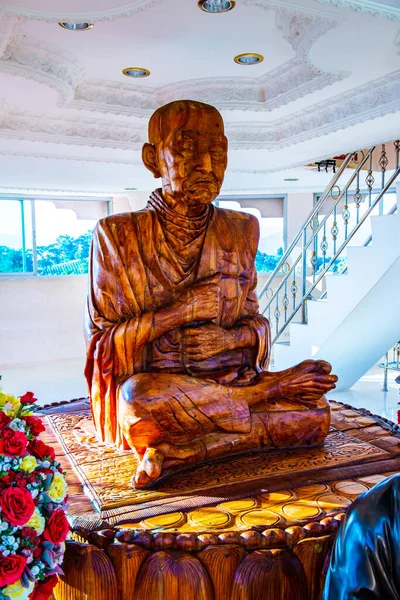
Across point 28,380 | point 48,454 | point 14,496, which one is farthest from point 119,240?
point 28,380

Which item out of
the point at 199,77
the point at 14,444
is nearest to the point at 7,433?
the point at 14,444

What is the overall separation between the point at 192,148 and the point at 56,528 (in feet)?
4.75

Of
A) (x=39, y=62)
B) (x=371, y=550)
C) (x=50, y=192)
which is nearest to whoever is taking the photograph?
(x=371, y=550)

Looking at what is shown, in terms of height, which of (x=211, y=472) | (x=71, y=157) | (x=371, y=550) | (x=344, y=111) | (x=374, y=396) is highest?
(x=344, y=111)

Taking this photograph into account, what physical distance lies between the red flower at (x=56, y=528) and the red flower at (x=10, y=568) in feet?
0.31

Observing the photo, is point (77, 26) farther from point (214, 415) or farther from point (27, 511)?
point (27, 511)

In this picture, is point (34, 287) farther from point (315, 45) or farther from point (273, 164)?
point (315, 45)

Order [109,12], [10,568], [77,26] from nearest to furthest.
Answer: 1. [10,568]
2. [109,12]
3. [77,26]

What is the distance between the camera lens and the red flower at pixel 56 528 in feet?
4.88

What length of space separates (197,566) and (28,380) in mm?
5152

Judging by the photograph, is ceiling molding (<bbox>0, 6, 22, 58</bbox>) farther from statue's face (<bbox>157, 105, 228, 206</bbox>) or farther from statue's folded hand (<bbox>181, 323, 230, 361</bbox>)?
statue's folded hand (<bbox>181, 323, 230, 361</bbox>)

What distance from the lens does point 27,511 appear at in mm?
1421

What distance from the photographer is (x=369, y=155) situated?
4.75m

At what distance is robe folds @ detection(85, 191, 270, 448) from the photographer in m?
2.25
